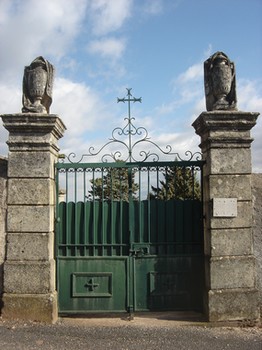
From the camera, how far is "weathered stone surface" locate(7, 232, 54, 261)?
626cm

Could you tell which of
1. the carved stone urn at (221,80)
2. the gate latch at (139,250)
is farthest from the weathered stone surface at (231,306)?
the carved stone urn at (221,80)

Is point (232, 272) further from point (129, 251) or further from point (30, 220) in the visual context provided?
point (30, 220)

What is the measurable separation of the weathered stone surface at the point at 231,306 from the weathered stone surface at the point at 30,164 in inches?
129

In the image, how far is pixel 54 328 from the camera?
5895 millimetres

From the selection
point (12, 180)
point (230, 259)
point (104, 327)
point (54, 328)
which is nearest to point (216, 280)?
point (230, 259)

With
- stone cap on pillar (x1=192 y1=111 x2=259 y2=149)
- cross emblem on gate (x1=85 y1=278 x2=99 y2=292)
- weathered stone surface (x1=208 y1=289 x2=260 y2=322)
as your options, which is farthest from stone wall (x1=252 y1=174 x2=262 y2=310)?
cross emblem on gate (x1=85 y1=278 x2=99 y2=292)

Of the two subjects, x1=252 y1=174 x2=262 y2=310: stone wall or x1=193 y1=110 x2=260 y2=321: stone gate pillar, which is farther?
x1=252 y1=174 x2=262 y2=310: stone wall

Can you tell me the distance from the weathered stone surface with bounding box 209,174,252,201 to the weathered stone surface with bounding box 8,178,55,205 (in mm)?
2634

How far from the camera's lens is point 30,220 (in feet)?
20.7

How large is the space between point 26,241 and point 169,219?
2.37 meters

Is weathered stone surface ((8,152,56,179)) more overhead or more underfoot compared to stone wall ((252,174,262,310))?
more overhead

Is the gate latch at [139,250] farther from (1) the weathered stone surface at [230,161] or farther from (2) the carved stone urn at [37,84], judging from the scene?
(2) the carved stone urn at [37,84]

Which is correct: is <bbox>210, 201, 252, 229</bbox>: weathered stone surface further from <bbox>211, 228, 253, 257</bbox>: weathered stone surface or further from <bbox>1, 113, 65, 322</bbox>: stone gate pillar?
<bbox>1, 113, 65, 322</bbox>: stone gate pillar

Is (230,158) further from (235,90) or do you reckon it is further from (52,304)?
(52,304)
